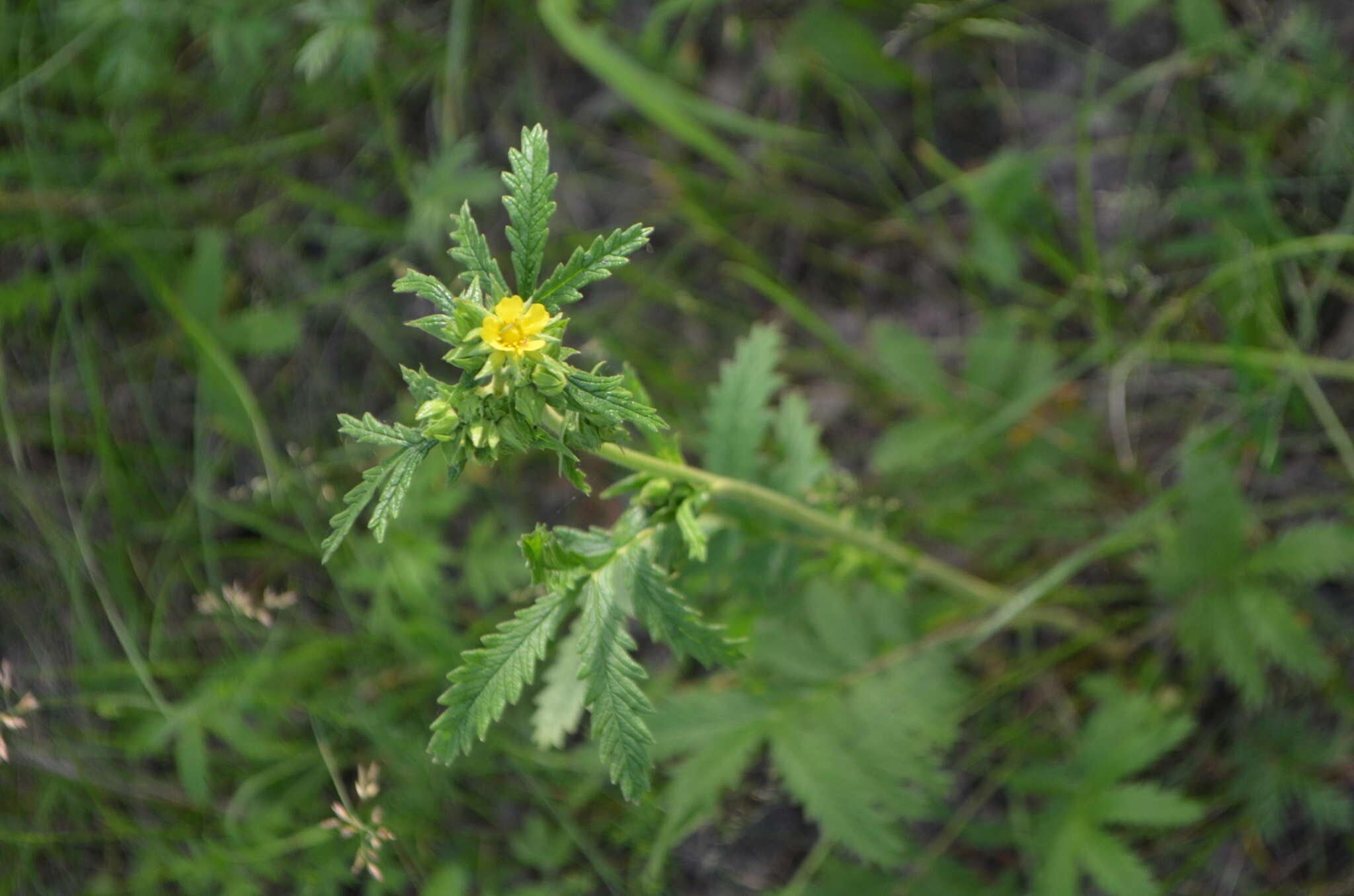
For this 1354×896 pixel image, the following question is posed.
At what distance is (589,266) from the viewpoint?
4.82 feet

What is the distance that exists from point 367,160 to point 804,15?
148 centimetres

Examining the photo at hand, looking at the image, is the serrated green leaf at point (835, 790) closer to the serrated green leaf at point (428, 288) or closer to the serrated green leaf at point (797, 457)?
the serrated green leaf at point (797, 457)

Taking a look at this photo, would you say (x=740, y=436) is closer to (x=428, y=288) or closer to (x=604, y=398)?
(x=604, y=398)

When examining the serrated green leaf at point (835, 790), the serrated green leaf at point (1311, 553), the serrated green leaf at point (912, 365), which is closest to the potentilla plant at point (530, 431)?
the serrated green leaf at point (835, 790)

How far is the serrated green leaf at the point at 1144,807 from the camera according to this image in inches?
85.9

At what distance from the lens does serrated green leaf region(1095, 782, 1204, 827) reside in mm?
2182

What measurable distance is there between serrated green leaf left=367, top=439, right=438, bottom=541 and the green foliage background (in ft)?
2.31

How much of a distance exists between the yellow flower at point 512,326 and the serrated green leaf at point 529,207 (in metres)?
0.05

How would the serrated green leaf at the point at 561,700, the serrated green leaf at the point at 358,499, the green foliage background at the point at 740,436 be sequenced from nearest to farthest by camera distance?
the serrated green leaf at the point at 358,499
the serrated green leaf at the point at 561,700
the green foliage background at the point at 740,436

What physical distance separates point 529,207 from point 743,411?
2.40ft

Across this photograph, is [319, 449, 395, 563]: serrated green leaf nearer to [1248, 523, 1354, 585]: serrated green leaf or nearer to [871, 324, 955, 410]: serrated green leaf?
[871, 324, 955, 410]: serrated green leaf

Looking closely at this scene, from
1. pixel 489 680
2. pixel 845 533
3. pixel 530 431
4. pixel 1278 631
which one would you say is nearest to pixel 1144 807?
pixel 1278 631

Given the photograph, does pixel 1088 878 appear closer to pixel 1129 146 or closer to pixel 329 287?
pixel 1129 146

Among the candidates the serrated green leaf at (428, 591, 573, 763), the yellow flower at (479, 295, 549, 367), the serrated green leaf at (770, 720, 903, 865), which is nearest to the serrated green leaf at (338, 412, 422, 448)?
the yellow flower at (479, 295, 549, 367)
